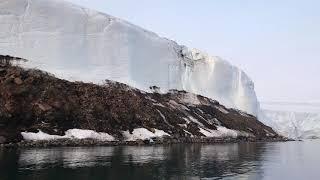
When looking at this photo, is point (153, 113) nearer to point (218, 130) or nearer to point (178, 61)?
point (218, 130)

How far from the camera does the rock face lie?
79.9m

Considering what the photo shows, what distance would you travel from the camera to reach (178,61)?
161 meters

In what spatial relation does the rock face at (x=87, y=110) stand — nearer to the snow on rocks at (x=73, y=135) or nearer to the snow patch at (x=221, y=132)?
the snow patch at (x=221, y=132)

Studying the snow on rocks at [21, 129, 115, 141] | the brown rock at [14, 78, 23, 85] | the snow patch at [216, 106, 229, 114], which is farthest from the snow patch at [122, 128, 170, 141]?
the snow patch at [216, 106, 229, 114]

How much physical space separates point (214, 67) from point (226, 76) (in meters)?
6.43

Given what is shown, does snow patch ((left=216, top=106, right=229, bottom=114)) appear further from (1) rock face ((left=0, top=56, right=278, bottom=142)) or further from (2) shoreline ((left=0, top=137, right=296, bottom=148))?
(2) shoreline ((left=0, top=137, right=296, bottom=148))

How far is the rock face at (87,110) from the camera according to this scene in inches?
3147

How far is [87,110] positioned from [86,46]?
3758 cm

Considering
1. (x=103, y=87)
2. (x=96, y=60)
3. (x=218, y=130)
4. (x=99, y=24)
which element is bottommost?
(x=218, y=130)

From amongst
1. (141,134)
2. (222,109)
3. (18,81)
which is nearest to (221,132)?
(222,109)

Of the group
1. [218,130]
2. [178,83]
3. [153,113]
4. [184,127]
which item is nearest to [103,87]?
[153,113]

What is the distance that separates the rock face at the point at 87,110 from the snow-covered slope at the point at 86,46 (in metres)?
7.38

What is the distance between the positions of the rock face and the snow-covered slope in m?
7.38

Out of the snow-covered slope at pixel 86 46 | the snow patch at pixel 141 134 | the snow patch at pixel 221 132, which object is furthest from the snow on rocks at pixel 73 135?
the snow patch at pixel 221 132
